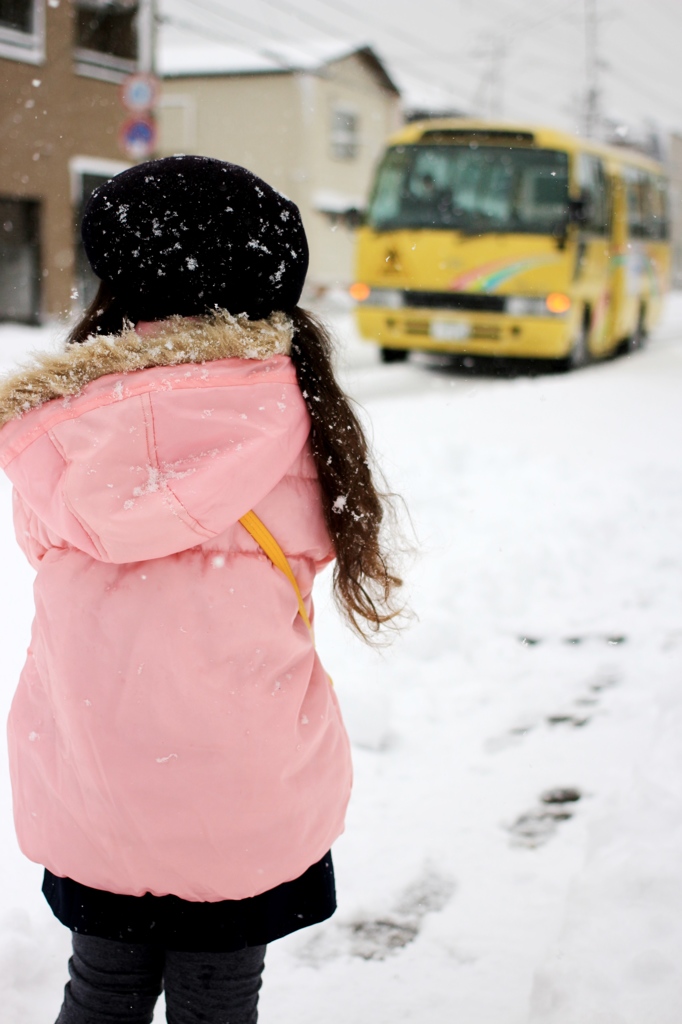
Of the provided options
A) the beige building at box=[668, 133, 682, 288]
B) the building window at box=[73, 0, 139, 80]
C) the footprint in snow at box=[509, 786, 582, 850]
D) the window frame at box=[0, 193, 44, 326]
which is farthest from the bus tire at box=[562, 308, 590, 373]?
the beige building at box=[668, 133, 682, 288]

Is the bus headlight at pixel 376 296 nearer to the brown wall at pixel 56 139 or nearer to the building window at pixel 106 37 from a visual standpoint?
A: the brown wall at pixel 56 139

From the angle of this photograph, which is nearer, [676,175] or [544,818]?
[544,818]

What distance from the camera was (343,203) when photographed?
2900 cm

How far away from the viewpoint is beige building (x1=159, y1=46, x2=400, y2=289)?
2734 cm

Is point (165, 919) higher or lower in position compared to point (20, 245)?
lower

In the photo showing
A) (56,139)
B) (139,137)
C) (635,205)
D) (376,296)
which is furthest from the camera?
(56,139)

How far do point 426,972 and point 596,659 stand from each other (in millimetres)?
1800

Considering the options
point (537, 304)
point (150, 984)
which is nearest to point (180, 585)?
point (150, 984)

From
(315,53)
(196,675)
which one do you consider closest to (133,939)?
(196,675)

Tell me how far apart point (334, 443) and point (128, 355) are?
30 centimetres

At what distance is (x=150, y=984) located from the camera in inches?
52.8

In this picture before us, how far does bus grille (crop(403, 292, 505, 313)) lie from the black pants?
28.6 feet

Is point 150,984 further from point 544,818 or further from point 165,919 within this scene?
point 544,818

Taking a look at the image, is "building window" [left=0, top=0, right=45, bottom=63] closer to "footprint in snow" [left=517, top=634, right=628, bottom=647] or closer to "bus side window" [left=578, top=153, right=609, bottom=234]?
"bus side window" [left=578, top=153, right=609, bottom=234]
